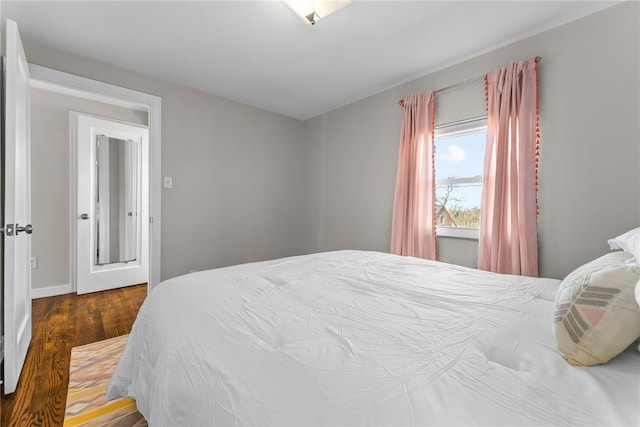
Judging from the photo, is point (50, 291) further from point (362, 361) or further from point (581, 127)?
point (581, 127)

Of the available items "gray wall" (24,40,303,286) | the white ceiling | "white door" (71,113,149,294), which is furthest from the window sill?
Result: "white door" (71,113,149,294)

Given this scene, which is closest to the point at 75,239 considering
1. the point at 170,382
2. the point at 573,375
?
the point at 170,382

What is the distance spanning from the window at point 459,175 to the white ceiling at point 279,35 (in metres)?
0.62

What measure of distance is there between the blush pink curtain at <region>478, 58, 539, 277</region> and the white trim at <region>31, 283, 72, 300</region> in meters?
4.59

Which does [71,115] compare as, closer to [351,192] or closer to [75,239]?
[75,239]

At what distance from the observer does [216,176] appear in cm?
328

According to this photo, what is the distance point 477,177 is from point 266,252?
2.65 m

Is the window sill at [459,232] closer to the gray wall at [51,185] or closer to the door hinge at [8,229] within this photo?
the door hinge at [8,229]

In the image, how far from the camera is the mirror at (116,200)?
3.63m

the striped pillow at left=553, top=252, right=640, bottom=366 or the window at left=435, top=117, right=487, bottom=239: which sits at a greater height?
the window at left=435, top=117, right=487, bottom=239

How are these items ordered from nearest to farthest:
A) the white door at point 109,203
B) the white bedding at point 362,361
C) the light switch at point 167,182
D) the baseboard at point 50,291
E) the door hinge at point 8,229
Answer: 1. the white bedding at point 362,361
2. the door hinge at point 8,229
3. the light switch at point 167,182
4. the baseboard at point 50,291
5. the white door at point 109,203

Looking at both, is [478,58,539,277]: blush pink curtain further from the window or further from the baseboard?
the baseboard

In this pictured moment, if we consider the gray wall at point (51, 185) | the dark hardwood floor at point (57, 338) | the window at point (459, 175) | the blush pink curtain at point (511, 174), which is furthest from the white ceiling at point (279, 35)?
the dark hardwood floor at point (57, 338)

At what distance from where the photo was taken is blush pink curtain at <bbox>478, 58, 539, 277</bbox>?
6.67ft
